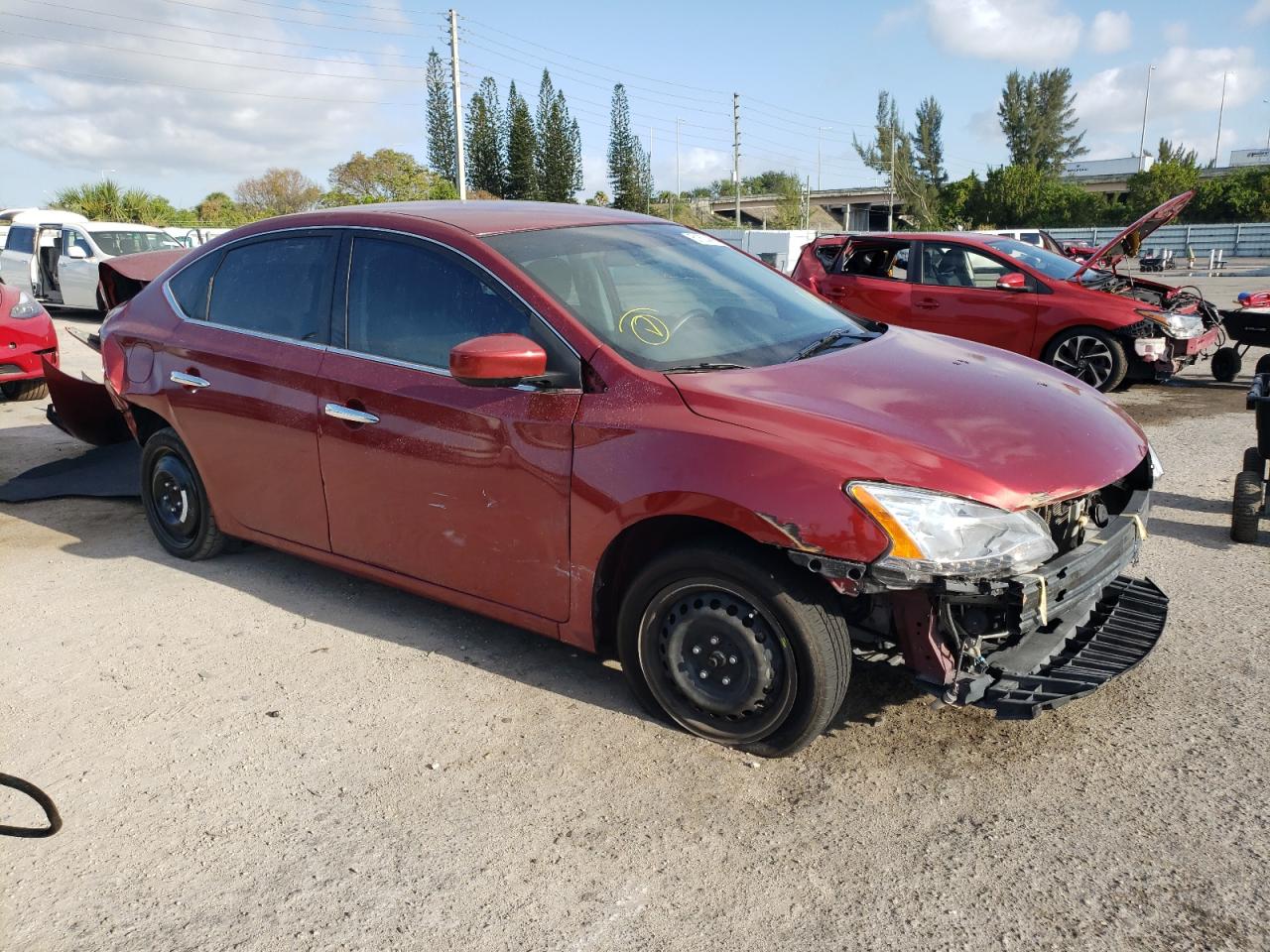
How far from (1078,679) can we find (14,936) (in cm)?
301

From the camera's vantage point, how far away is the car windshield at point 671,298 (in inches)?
140

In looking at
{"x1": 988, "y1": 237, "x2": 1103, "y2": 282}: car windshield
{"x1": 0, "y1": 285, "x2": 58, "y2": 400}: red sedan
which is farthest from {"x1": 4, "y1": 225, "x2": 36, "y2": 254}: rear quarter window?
{"x1": 988, "y1": 237, "x2": 1103, "y2": 282}: car windshield

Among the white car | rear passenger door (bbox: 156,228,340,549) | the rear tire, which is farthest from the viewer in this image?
the white car

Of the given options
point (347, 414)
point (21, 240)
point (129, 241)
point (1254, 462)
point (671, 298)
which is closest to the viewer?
point (671, 298)

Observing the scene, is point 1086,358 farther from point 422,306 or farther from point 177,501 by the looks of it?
point 177,501

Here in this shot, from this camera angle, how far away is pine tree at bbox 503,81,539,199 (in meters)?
75.2

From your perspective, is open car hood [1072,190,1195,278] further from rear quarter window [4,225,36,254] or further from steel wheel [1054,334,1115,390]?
rear quarter window [4,225,36,254]

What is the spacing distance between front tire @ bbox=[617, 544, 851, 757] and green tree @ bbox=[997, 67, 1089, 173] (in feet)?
Result: 357

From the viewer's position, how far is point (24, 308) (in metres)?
9.23

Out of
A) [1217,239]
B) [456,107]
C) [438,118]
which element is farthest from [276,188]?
[1217,239]

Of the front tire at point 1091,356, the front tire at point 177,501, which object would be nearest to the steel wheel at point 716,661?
the front tire at point 177,501

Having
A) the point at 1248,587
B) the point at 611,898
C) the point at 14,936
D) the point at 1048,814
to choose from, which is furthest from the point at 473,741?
the point at 1248,587

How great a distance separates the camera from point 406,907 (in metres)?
2.60

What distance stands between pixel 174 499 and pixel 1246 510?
5.50m
